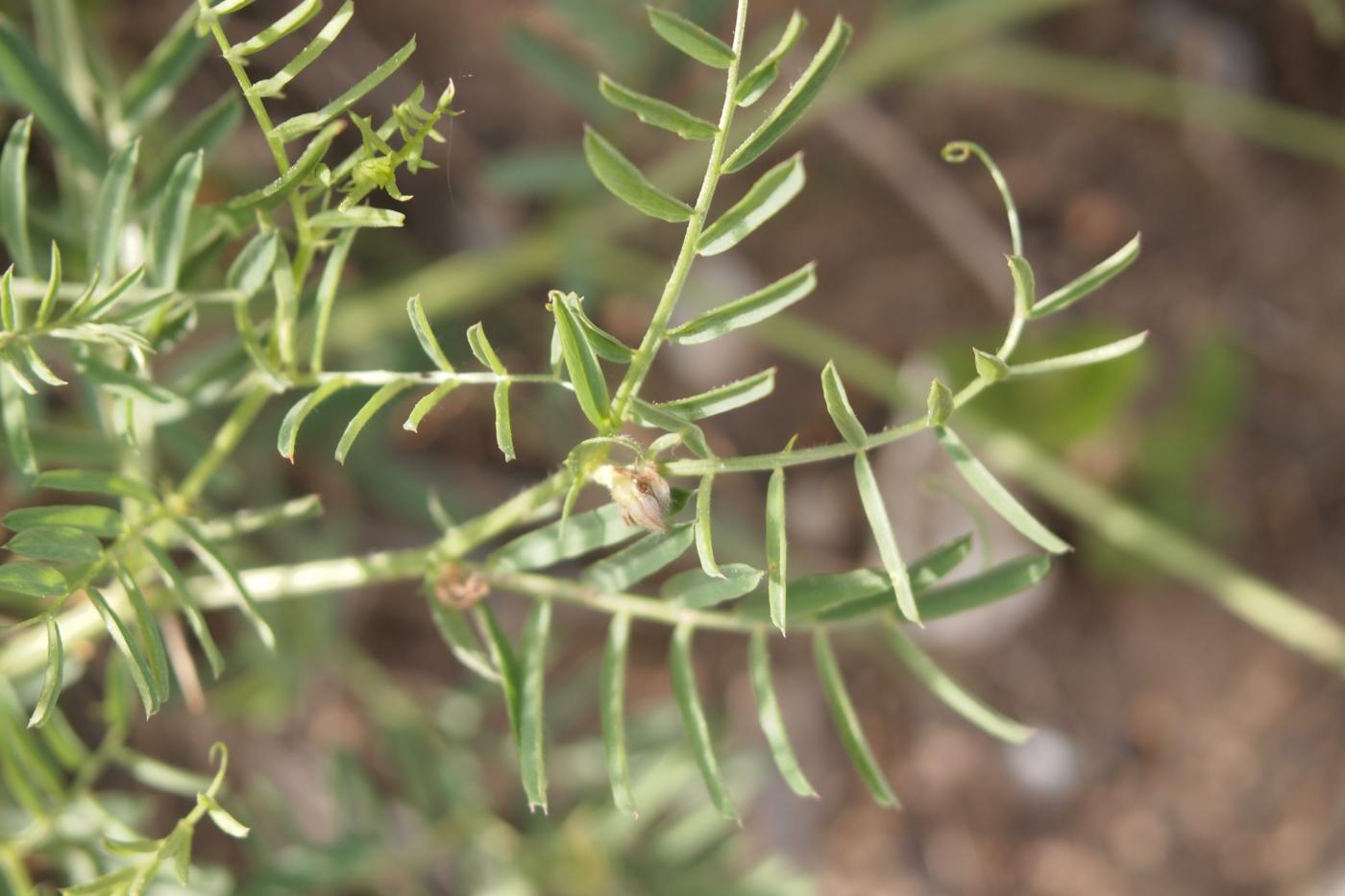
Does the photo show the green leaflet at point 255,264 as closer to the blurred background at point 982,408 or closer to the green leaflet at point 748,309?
the green leaflet at point 748,309

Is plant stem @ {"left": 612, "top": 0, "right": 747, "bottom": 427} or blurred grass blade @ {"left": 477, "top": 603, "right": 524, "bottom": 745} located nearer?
plant stem @ {"left": 612, "top": 0, "right": 747, "bottom": 427}

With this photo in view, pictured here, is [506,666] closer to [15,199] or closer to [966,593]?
[966,593]

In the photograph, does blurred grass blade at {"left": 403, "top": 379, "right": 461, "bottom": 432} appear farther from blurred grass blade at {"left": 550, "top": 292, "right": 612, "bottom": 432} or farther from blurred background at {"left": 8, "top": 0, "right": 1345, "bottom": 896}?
blurred background at {"left": 8, "top": 0, "right": 1345, "bottom": 896}

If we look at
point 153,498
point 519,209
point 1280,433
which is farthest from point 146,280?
point 1280,433

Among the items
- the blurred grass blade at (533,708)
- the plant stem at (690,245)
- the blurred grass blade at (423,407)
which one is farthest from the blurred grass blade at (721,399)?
the blurred grass blade at (533,708)

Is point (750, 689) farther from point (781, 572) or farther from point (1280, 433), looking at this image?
point (781, 572)

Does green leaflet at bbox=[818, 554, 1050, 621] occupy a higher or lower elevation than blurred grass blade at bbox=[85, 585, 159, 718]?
lower

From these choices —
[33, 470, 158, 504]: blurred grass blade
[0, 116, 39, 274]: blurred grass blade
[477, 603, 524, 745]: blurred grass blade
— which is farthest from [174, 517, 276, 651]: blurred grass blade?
[0, 116, 39, 274]: blurred grass blade

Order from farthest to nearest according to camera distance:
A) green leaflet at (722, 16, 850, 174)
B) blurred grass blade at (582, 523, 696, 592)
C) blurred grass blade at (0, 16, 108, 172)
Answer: blurred grass blade at (0, 16, 108, 172) < blurred grass blade at (582, 523, 696, 592) < green leaflet at (722, 16, 850, 174)
